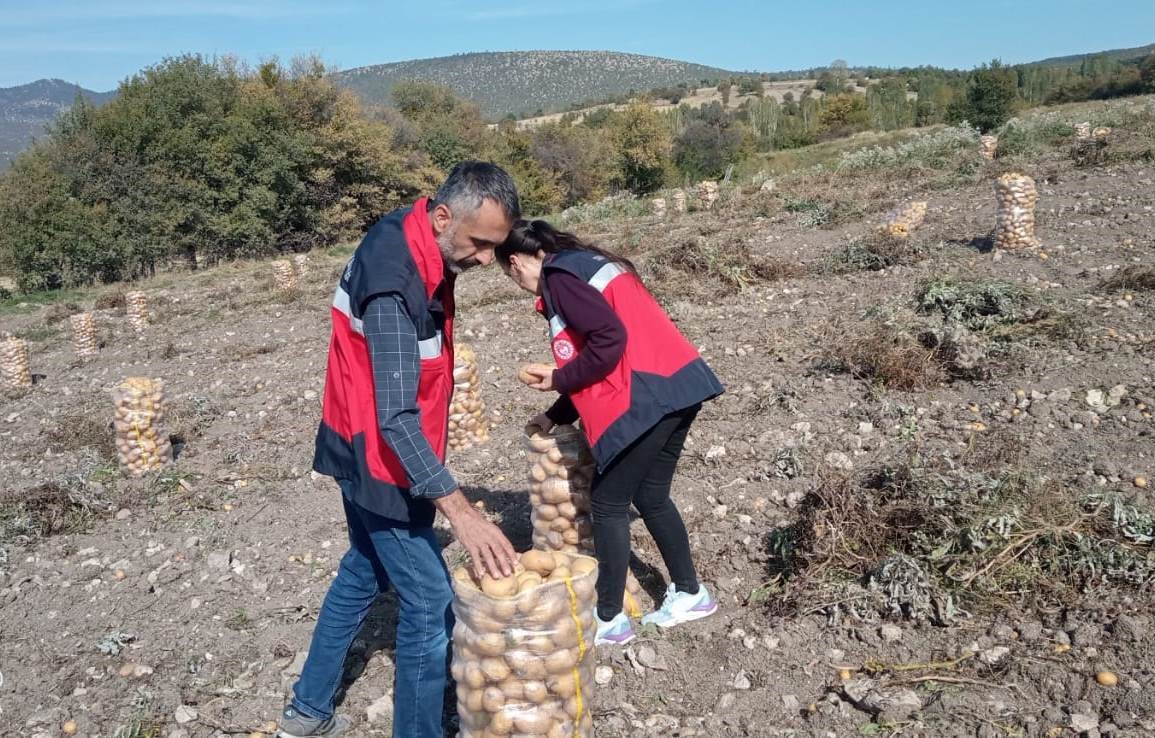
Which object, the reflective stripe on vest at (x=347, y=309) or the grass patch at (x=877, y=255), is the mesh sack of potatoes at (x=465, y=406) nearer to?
the reflective stripe on vest at (x=347, y=309)

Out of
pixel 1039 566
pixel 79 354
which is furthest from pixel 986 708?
pixel 79 354

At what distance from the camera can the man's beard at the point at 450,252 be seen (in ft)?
7.67

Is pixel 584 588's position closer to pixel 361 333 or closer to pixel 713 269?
pixel 361 333

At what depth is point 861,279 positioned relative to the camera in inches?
344

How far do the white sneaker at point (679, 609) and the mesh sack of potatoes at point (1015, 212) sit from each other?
707cm

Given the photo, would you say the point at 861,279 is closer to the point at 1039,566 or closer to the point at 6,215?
the point at 1039,566

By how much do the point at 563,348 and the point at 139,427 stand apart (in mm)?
4207

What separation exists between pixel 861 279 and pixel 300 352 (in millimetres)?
6267

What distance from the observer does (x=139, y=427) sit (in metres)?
5.77

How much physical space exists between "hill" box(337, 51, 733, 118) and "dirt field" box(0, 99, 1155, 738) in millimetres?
123886

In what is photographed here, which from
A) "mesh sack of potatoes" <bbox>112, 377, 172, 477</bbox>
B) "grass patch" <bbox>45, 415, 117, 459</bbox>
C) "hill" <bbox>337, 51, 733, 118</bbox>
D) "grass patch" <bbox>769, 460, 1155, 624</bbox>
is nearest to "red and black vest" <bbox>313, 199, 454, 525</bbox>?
"grass patch" <bbox>769, 460, 1155, 624</bbox>

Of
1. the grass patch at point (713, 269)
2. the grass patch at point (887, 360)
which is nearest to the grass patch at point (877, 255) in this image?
the grass patch at point (713, 269)

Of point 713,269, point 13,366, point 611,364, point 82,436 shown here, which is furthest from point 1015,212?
point 13,366

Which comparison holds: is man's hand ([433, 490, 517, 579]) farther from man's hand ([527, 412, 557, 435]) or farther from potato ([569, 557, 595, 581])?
man's hand ([527, 412, 557, 435])
